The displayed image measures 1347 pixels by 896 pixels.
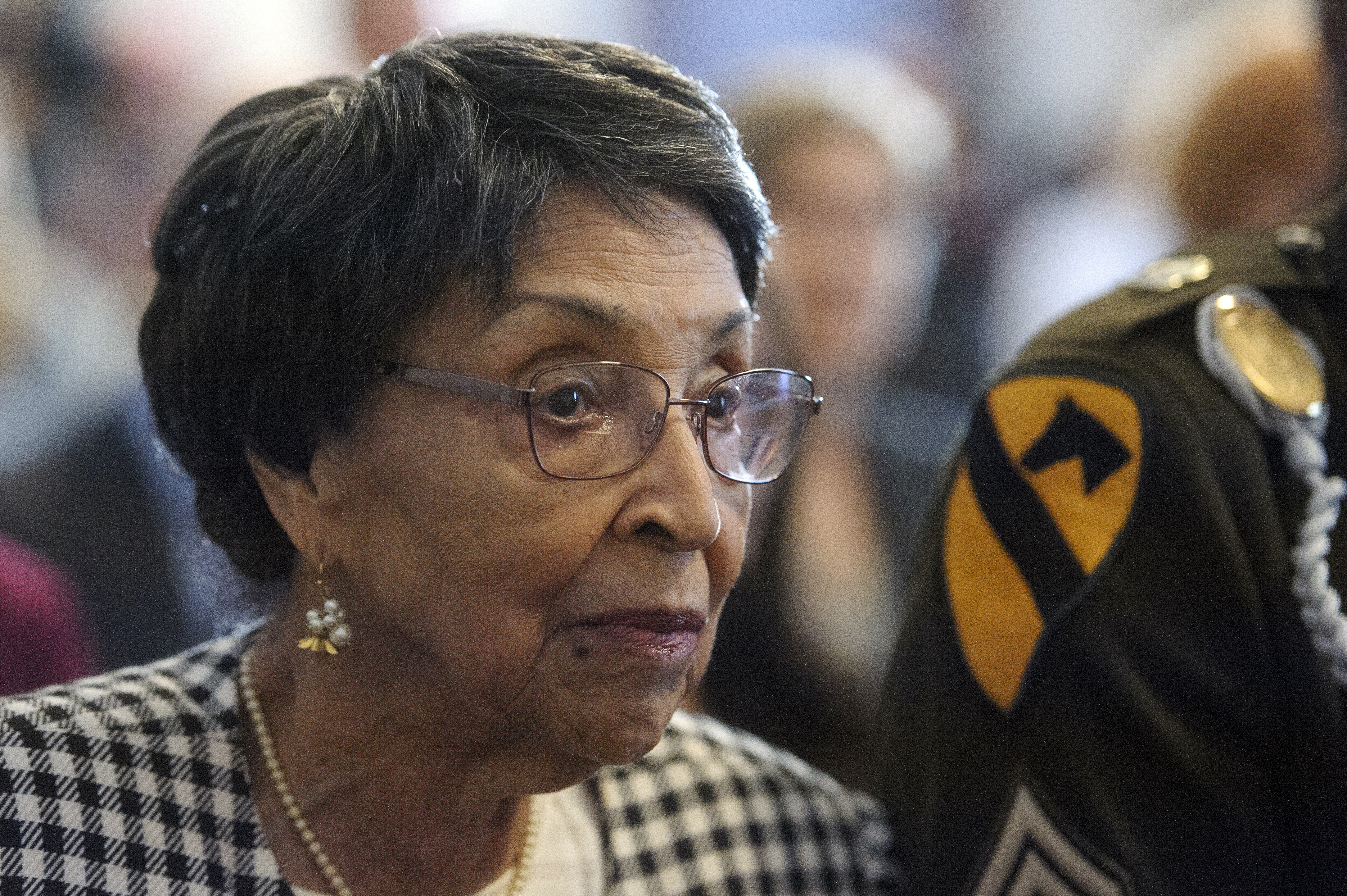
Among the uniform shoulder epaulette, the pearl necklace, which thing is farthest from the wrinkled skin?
the uniform shoulder epaulette

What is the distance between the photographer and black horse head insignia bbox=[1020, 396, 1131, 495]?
143 cm

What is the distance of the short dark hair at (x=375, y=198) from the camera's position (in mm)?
1224

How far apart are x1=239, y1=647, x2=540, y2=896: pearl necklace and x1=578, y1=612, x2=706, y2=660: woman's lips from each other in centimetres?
38

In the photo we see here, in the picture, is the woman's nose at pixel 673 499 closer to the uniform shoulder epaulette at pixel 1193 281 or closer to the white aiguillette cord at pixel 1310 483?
the uniform shoulder epaulette at pixel 1193 281

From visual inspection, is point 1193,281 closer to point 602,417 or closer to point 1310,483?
point 1310,483

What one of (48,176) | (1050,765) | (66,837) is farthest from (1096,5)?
(66,837)

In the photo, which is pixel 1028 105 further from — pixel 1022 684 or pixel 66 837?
pixel 66 837

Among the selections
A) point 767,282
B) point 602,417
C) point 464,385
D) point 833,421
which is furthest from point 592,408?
point 833,421

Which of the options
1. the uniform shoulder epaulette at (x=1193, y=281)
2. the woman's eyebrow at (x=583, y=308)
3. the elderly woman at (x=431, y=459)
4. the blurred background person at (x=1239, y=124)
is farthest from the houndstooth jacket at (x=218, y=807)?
the blurred background person at (x=1239, y=124)

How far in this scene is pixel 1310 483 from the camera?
4.62 feet

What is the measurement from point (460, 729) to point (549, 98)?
0.62 meters

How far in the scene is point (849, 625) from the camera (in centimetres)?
270

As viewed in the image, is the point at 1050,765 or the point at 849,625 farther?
the point at 849,625

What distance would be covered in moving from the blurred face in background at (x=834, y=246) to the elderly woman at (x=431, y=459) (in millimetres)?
1434
